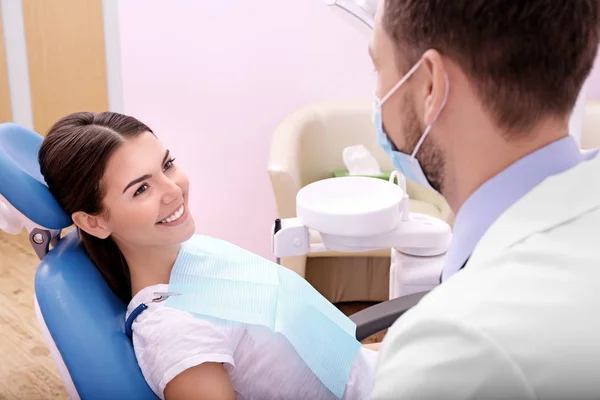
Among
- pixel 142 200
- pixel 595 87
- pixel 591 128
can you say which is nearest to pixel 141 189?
pixel 142 200

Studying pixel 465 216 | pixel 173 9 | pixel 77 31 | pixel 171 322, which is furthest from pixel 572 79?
pixel 77 31

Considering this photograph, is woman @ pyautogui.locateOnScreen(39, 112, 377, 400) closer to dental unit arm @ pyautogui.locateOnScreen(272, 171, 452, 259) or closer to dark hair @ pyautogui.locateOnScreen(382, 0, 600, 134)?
dental unit arm @ pyautogui.locateOnScreen(272, 171, 452, 259)

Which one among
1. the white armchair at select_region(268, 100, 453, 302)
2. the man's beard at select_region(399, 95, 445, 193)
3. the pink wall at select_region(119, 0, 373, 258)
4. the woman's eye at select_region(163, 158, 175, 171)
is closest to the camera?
the man's beard at select_region(399, 95, 445, 193)

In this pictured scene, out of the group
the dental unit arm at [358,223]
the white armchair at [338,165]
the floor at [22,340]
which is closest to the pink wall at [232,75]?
the white armchair at [338,165]

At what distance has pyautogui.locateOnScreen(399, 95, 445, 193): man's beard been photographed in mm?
903

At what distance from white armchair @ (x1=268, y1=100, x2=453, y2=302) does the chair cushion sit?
1.43m

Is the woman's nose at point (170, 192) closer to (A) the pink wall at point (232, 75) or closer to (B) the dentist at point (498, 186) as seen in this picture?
(B) the dentist at point (498, 186)

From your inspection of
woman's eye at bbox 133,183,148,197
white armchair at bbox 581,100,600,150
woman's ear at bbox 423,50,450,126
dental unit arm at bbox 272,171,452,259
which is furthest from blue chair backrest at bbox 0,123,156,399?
white armchair at bbox 581,100,600,150

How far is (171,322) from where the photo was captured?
1.22m

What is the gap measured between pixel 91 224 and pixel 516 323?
90 centimetres

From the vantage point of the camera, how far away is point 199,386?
45.3 inches

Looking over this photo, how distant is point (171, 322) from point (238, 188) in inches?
81.8

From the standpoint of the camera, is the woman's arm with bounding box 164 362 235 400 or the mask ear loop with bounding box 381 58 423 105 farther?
the woman's arm with bounding box 164 362 235 400

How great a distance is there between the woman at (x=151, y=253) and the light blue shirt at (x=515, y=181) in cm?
53
